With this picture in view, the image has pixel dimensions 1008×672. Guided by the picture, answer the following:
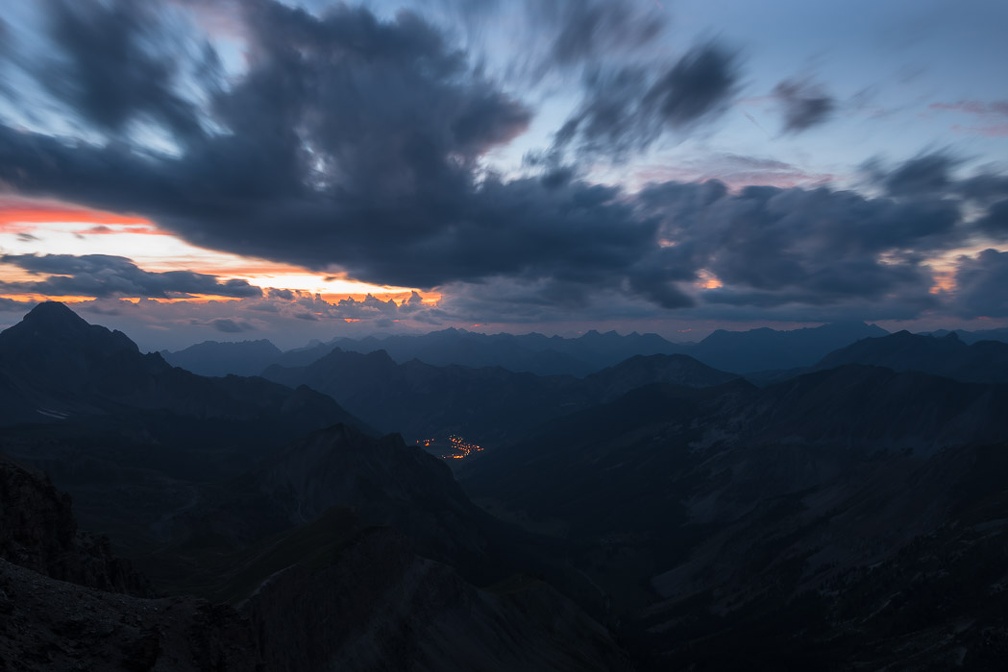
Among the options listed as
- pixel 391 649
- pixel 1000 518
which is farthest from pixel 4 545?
pixel 1000 518

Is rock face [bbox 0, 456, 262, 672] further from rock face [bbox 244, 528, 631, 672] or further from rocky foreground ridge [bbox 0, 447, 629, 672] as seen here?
rock face [bbox 244, 528, 631, 672]

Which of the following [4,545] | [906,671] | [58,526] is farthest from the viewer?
[906,671]

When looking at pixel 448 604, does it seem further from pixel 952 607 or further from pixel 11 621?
pixel 952 607

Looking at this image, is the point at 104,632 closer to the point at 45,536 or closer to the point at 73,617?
the point at 73,617

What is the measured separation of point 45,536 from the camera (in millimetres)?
58156

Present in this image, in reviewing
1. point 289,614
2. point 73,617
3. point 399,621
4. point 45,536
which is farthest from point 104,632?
point 399,621

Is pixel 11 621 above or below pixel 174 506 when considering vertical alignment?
above

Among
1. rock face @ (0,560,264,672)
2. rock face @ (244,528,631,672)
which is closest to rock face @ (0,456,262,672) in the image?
rock face @ (0,560,264,672)

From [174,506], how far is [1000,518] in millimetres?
241101

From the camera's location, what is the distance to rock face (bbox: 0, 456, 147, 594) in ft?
176

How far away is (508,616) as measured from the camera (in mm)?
134000

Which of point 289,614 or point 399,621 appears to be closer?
point 289,614

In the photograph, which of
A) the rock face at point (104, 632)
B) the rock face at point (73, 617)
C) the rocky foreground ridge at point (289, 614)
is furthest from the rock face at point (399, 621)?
the rock face at point (104, 632)

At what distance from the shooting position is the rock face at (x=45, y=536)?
53.7m
